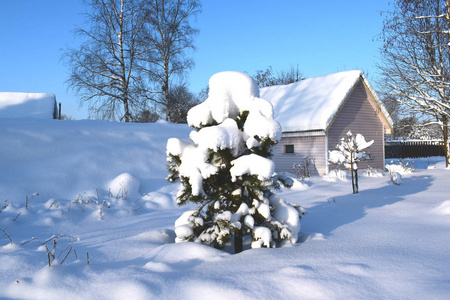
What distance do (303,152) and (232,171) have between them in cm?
1169

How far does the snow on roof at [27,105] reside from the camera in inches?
840

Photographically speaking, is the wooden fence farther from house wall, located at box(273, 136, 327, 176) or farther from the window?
house wall, located at box(273, 136, 327, 176)

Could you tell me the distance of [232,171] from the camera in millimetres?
3768

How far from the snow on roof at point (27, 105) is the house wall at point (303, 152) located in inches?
611

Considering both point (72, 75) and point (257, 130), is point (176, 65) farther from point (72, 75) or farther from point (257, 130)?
point (257, 130)

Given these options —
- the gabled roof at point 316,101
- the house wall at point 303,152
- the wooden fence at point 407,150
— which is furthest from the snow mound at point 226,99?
the wooden fence at point 407,150

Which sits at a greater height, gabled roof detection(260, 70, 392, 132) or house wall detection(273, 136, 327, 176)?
gabled roof detection(260, 70, 392, 132)

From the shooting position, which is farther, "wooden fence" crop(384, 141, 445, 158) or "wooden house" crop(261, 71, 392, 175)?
"wooden fence" crop(384, 141, 445, 158)

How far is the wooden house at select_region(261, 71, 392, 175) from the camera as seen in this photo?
1400cm

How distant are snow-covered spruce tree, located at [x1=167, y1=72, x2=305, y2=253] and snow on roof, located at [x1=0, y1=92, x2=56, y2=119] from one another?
20.5 m

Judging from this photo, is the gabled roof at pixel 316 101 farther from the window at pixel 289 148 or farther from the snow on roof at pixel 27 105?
the snow on roof at pixel 27 105

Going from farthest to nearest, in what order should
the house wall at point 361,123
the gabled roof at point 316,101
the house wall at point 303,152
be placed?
the house wall at point 361,123, the house wall at point 303,152, the gabled roof at point 316,101

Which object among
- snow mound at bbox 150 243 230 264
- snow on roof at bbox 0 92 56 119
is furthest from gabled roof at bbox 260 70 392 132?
snow on roof at bbox 0 92 56 119

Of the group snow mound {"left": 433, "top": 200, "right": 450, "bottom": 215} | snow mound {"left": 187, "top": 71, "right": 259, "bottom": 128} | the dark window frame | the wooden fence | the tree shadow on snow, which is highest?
snow mound {"left": 187, "top": 71, "right": 259, "bottom": 128}
